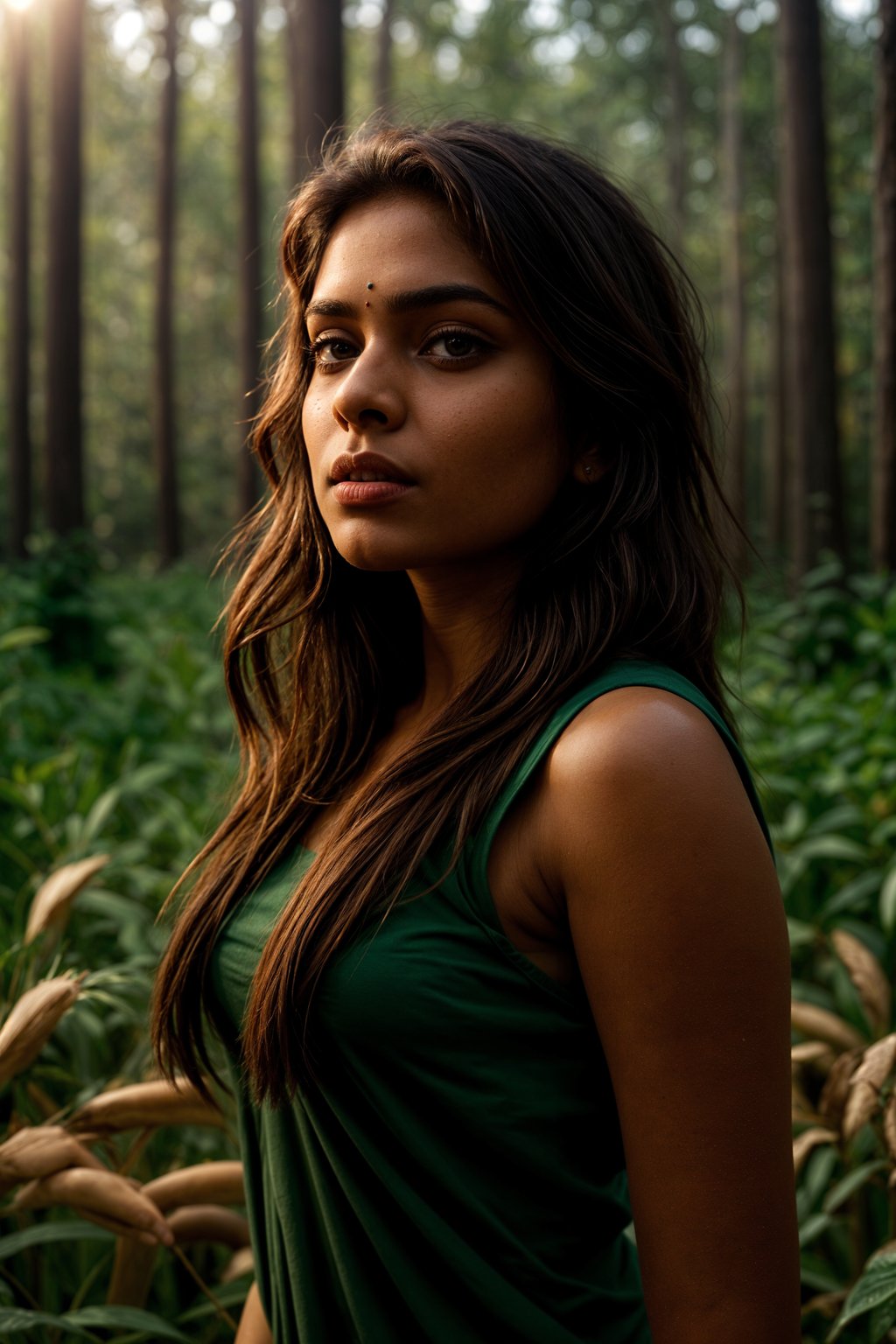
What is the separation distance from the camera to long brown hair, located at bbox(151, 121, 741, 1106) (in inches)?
53.8

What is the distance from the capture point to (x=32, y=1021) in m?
1.89

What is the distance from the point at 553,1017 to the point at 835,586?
6.56 m

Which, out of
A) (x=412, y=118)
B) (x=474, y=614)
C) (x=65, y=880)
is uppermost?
(x=412, y=118)

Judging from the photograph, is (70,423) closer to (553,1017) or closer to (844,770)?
(844,770)

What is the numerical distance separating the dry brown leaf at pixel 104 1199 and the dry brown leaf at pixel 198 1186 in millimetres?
194

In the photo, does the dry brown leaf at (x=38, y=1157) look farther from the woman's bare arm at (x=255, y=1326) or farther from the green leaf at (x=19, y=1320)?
the woman's bare arm at (x=255, y=1326)

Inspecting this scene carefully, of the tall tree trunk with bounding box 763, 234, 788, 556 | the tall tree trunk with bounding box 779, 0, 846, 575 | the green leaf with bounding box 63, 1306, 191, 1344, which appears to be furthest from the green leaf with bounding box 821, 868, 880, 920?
the tall tree trunk with bounding box 763, 234, 788, 556

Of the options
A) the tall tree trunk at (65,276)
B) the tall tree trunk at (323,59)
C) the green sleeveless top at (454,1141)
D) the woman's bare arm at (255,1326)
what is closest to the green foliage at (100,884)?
the woman's bare arm at (255,1326)

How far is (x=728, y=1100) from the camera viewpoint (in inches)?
46.6

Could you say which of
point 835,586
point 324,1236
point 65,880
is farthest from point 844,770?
point 835,586

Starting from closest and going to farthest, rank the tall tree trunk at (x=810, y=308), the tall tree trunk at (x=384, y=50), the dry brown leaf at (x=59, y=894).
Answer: the dry brown leaf at (x=59, y=894) < the tall tree trunk at (x=810, y=308) < the tall tree trunk at (x=384, y=50)

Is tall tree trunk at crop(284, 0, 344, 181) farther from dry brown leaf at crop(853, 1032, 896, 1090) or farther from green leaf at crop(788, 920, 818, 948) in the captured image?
dry brown leaf at crop(853, 1032, 896, 1090)

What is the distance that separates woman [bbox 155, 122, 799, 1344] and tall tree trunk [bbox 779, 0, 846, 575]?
6.96m

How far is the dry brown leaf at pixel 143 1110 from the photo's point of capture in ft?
6.68
